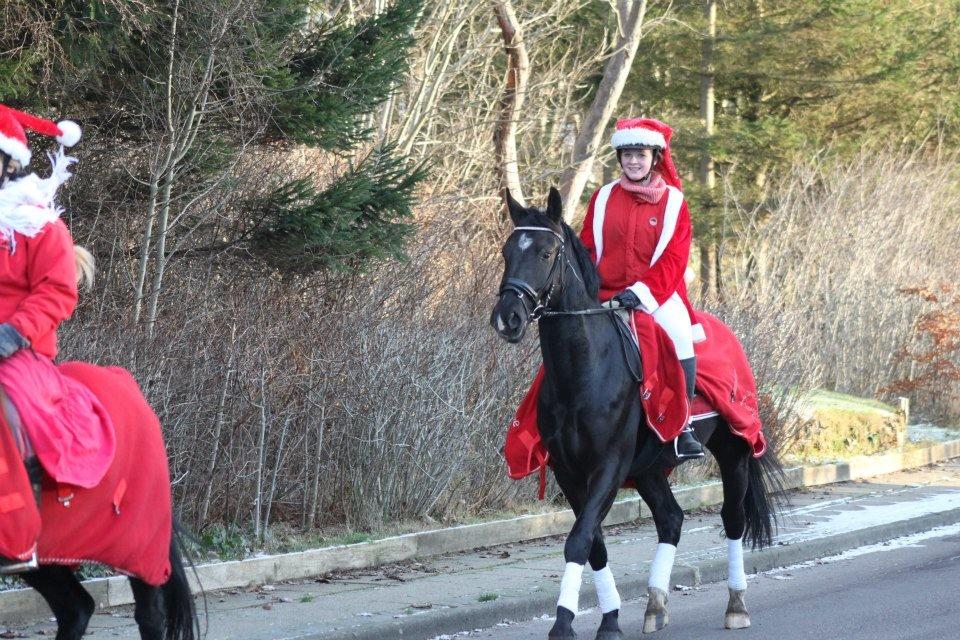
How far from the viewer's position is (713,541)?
10930 mm

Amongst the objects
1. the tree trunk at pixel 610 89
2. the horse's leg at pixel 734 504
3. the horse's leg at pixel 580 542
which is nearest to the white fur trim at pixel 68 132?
the horse's leg at pixel 580 542

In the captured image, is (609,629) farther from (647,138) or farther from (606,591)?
(647,138)

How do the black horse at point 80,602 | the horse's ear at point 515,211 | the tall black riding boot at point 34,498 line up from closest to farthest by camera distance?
1. the tall black riding boot at point 34,498
2. the black horse at point 80,602
3. the horse's ear at point 515,211

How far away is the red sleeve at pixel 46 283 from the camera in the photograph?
5160mm

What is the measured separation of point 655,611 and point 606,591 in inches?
18.8

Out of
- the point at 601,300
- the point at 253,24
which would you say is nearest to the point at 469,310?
the point at 253,24

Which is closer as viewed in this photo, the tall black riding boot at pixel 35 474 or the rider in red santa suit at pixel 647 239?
the tall black riding boot at pixel 35 474

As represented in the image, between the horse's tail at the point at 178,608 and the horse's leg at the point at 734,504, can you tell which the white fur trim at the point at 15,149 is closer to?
the horse's tail at the point at 178,608

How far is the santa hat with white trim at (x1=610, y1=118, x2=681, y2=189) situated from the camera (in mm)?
7875

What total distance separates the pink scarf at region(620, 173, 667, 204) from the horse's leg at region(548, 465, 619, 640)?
165 cm

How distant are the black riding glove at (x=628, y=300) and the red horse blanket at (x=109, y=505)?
2929mm

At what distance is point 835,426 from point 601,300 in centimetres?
940

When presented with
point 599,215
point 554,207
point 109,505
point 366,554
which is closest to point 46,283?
point 109,505

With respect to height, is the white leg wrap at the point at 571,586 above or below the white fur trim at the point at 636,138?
below
